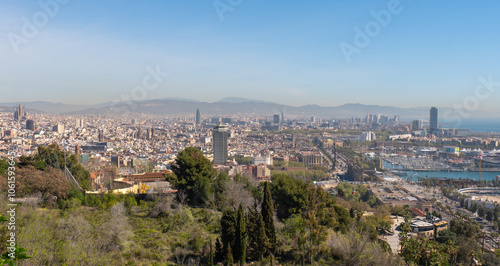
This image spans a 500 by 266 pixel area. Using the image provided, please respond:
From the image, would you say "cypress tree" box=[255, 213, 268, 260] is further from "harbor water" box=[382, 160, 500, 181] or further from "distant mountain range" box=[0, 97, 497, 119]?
"distant mountain range" box=[0, 97, 497, 119]

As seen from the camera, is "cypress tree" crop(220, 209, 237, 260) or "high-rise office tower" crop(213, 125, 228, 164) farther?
"high-rise office tower" crop(213, 125, 228, 164)

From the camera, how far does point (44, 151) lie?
7922mm

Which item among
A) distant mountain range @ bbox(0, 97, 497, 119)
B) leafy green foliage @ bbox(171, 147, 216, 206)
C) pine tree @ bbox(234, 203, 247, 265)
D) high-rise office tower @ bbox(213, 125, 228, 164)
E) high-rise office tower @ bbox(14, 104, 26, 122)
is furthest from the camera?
distant mountain range @ bbox(0, 97, 497, 119)

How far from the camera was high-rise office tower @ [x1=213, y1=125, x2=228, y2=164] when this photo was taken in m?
27.5

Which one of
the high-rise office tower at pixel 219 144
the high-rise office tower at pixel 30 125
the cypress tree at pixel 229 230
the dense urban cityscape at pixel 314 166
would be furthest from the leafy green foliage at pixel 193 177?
the high-rise office tower at pixel 30 125

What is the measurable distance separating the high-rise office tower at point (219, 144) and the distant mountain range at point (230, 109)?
18755 millimetres

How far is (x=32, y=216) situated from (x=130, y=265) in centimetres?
140

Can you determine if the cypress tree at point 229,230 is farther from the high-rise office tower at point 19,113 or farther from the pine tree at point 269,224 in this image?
the high-rise office tower at point 19,113

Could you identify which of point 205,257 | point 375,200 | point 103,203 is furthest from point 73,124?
point 205,257

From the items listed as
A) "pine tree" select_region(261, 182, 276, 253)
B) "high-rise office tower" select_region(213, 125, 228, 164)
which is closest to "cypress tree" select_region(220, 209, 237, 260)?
"pine tree" select_region(261, 182, 276, 253)

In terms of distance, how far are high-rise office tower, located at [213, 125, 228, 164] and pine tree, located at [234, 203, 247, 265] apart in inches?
908

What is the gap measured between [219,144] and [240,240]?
76.8 ft

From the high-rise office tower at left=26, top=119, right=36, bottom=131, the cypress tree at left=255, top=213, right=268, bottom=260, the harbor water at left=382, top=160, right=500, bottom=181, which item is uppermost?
the high-rise office tower at left=26, top=119, right=36, bottom=131

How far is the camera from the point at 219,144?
27.8 meters
